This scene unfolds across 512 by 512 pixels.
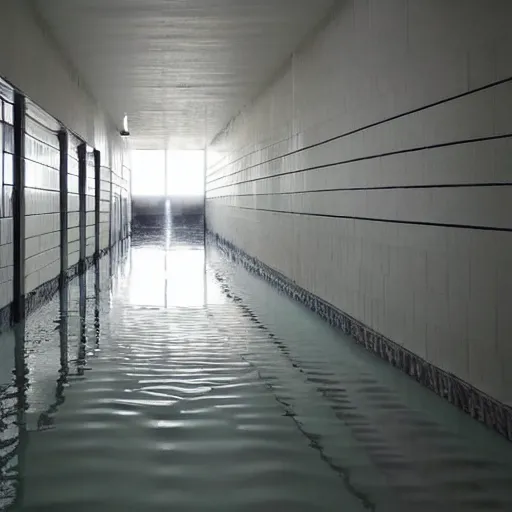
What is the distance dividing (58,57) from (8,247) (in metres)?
3.84

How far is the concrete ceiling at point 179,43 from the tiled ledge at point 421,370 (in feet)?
11.0

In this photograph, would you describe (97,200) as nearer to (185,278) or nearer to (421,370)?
(185,278)

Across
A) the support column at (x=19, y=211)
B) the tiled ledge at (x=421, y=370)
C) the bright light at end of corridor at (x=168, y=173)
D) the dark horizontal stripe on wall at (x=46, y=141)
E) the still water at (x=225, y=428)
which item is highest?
the bright light at end of corridor at (x=168, y=173)

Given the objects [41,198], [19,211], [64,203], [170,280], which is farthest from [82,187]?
[19,211]

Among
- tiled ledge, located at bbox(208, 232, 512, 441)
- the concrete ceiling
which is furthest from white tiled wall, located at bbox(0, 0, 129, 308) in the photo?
tiled ledge, located at bbox(208, 232, 512, 441)

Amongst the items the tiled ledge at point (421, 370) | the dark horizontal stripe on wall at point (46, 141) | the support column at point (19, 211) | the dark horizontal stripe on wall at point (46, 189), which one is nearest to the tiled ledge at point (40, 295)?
the support column at point (19, 211)

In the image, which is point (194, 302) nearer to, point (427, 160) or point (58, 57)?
point (58, 57)

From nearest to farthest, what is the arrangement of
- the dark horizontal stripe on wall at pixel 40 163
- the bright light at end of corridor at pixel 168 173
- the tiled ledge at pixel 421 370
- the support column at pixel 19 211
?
the tiled ledge at pixel 421 370 < the support column at pixel 19 211 < the dark horizontal stripe on wall at pixel 40 163 < the bright light at end of corridor at pixel 168 173

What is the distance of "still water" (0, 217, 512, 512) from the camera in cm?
350

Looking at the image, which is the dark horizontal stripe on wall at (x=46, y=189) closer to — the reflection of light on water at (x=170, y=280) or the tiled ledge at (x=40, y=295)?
the tiled ledge at (x=40, y=295)

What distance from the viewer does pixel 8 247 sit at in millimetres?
8359

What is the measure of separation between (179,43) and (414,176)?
18.9 ft

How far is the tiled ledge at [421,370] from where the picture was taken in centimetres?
448

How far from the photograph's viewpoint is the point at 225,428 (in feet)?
14.8
